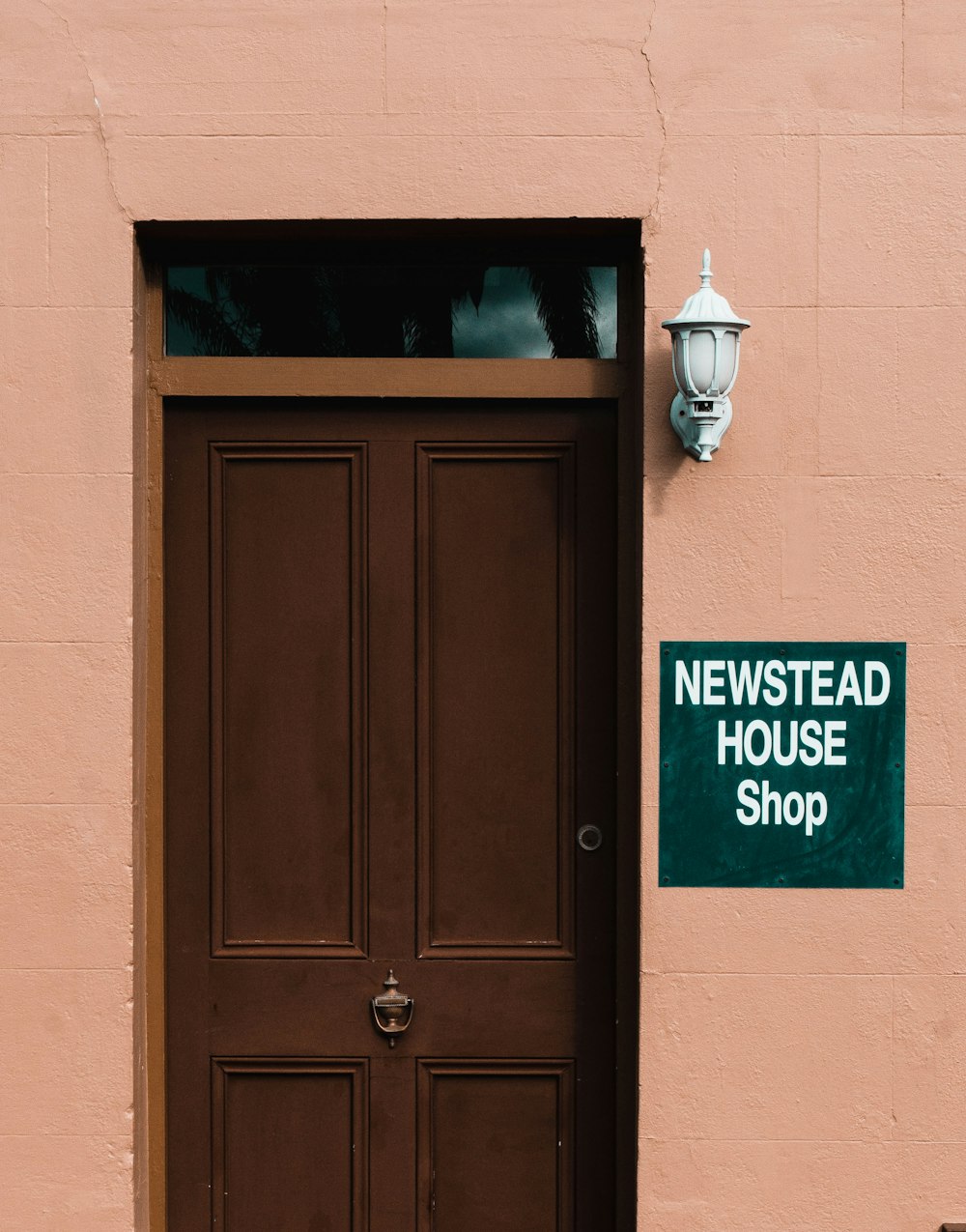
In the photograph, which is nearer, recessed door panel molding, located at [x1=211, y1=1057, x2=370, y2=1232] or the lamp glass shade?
the lamp glass shade

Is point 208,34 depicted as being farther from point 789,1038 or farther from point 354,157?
point 789,1038

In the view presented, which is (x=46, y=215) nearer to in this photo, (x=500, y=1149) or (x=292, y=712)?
(x=292, y=712)

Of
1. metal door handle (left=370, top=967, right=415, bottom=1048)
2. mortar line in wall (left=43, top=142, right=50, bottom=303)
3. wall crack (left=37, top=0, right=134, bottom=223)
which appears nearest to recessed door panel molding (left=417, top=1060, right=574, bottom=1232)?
metal door handle (left=370, top=967, right=415, bottom=1048)

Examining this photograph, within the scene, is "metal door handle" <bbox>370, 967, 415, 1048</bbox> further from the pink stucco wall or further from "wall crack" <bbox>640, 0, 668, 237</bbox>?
"wall crack" <bbox>640, 0, 668, 237</bbox>

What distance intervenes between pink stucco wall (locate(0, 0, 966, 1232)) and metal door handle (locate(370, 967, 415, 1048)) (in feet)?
2.32

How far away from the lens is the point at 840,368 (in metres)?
3.58

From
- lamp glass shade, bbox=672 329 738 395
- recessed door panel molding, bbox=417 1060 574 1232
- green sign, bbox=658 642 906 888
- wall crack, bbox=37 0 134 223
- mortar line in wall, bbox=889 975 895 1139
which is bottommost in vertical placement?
recessed door panel molding, bbox=417 1060 574 1232

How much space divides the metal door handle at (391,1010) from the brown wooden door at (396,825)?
3cm

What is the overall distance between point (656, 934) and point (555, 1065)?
556 millimetres

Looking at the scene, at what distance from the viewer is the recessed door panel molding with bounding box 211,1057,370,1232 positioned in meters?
3.76

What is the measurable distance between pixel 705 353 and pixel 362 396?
102cm

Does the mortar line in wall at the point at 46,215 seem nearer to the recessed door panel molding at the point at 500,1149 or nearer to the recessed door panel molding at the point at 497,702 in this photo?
the recessed door panel molding at the point at 497,702

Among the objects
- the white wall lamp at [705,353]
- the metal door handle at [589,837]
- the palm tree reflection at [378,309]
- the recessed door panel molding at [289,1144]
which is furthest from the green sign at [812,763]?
the recessed door panel molding at [289,1144]

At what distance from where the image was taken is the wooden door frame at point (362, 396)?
3.69 metres
